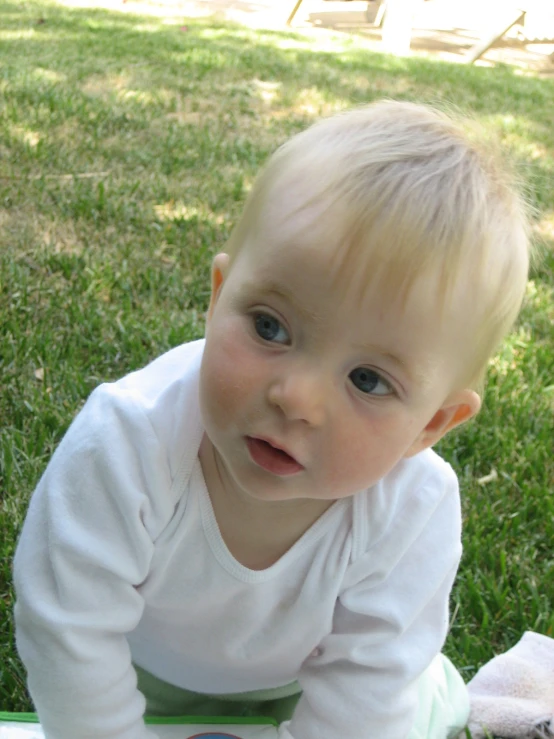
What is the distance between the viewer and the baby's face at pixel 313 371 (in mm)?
1122

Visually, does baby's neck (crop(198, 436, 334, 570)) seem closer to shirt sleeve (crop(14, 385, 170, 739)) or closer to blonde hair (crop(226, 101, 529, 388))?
shirt sleeve (crop(14, 385, 170, 739))

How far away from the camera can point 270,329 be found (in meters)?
1.17

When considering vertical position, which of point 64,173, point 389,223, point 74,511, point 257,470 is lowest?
point 64,173

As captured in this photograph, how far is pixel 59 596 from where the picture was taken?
1.25m

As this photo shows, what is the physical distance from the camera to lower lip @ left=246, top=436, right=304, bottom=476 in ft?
3.92

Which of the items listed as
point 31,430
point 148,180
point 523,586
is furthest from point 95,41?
point 523,586

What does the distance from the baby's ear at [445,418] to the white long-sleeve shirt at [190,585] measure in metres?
0.11

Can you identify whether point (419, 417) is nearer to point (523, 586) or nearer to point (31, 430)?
point (523, 586)

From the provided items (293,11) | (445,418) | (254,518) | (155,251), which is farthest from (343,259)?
(293,11)

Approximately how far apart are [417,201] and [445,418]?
14.5 inches

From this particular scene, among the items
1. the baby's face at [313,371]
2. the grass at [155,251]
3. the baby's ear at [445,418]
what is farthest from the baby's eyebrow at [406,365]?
the grass at [155,251]

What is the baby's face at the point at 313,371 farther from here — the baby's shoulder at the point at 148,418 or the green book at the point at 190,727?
the green book at the point at 190,727

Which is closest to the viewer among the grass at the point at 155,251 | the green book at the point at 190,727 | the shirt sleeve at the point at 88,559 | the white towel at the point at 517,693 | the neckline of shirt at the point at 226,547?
the shirt sleeve at the point at 88,559

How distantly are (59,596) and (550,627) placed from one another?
3.94 ft
